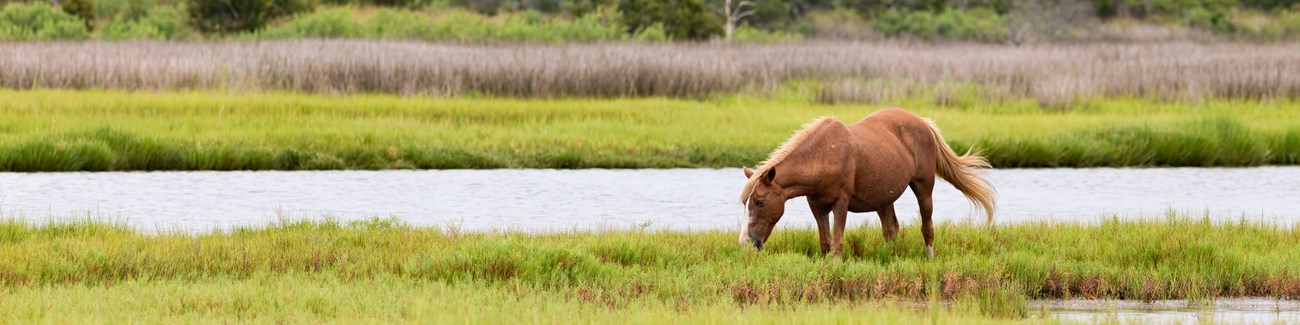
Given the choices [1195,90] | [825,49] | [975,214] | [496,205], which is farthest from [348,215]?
[825,49]

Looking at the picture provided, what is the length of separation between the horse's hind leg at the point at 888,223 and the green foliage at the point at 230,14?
35260mm

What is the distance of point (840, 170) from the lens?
24.5 feet

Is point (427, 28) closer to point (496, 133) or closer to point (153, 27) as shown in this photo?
point (153, 27)

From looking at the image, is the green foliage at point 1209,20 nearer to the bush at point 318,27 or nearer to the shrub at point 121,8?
the bush at point 318,27

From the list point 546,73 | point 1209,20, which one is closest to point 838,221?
point 546,73

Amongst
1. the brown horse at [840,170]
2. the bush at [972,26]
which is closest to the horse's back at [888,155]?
the brown horse at [840,170]

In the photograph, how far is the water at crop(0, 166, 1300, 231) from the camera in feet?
38.4

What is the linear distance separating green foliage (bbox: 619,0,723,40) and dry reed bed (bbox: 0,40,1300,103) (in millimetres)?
16484

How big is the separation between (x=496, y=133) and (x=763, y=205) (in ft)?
→ 33.4

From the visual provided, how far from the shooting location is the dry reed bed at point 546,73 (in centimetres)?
2172

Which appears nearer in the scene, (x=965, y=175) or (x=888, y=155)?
(x=888, y=155)

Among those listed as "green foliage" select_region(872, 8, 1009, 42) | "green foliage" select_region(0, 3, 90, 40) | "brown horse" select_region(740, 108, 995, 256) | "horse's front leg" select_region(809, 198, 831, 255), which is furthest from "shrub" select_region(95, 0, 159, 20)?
"brown horse" select_region(740, 108, 995, 256)

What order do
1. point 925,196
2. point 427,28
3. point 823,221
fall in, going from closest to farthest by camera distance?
point 823,221 → point 925,196 → point 427,28

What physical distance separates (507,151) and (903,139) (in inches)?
347
